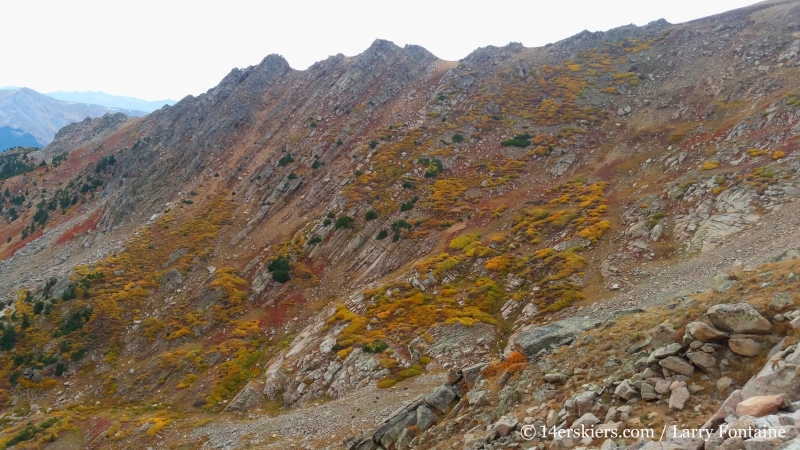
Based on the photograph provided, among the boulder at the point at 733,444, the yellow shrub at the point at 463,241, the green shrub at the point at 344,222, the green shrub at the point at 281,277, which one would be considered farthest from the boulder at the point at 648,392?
the green shrub at the point at 344,222

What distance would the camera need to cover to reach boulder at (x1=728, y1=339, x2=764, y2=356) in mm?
11124

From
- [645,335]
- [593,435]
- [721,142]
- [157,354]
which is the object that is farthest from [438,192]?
[593,435]

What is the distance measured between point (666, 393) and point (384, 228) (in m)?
41.7

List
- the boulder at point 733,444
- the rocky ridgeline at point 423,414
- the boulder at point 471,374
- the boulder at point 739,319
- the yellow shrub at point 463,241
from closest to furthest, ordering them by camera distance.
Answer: the boulder at point 733,444, the boulder at point 739,319, the rocky ridgeline at point 423,414, the boulder at point 471,374, the yellow shrub at point 463,241

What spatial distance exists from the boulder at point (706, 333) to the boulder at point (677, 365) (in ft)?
2.90

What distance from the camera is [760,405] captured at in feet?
27.5

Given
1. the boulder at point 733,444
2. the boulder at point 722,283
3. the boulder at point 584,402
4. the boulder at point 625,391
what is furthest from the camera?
the boulder at point 722,283

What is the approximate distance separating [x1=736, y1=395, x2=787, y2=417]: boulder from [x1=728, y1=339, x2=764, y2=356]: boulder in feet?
10.2

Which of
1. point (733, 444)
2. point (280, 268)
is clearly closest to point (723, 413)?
point (733, 444)

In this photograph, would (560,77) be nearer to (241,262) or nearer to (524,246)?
(524,246)

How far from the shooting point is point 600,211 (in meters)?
42.7

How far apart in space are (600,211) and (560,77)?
47.5m

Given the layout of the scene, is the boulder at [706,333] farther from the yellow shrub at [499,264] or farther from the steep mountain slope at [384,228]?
the yellow shrub at [499,264]

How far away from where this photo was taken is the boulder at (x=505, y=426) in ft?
44.4
